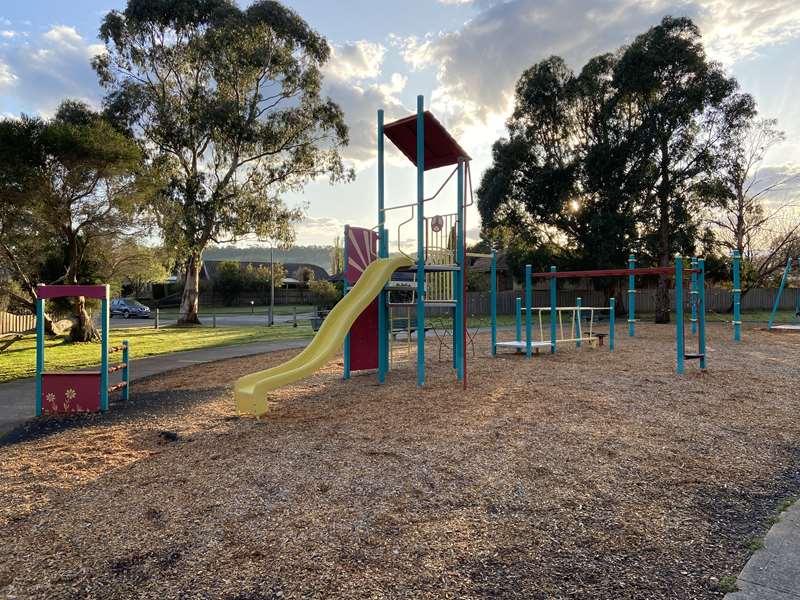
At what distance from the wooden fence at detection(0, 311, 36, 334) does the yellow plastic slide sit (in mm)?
18179

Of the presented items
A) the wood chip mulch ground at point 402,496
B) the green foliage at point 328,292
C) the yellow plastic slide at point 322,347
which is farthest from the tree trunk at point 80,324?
the green foliage at point 328,292

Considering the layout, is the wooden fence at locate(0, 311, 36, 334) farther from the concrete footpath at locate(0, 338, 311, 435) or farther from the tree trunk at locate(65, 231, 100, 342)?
the concrete footpath at locate(0, 338, 311, 435)

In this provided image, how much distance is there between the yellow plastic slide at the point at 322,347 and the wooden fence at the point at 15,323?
18.2m

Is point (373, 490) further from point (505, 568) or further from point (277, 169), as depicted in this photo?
point (277, 169)

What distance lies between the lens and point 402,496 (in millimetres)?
3188

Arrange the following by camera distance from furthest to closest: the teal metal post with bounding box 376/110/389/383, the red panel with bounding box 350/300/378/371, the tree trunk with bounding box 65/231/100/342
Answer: the tree trunk with bounding box 65/231/100/342 → the red panel with bounding box 350/300/378/371 → the teal metal post with bounding box 376/110/389/383

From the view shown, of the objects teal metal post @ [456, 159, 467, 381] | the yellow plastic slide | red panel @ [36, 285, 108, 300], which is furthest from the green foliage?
red panel @ [36, 285, 108, 300]

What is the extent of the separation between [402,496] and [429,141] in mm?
6154

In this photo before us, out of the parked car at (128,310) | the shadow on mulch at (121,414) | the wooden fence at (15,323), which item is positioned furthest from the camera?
the parked car at (128,310)

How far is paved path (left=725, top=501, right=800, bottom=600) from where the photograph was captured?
6.78 feet

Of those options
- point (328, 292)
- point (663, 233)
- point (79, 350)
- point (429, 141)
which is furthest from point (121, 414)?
point (328, 292)

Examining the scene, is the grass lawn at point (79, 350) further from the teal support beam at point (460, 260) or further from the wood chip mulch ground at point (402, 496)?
the teal support beam at point (460, 260)

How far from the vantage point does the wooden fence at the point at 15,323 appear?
1871 centimetres

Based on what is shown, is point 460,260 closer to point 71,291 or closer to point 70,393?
point 71,291
